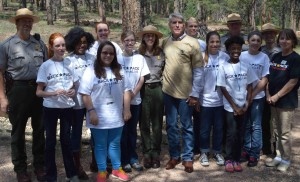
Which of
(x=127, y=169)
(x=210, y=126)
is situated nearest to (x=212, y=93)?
(x=210, y=126)

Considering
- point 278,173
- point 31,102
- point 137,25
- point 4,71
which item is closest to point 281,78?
point 278,173

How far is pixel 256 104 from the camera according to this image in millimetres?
4953

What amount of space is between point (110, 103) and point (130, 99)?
1.23 feet

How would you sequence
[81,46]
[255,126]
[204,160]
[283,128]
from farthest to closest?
[204,160] < [255,126] < [283,128] < [81,46]

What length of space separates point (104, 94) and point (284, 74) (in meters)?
2.47

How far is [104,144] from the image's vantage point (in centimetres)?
430

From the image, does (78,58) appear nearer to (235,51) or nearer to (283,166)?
(235,51)

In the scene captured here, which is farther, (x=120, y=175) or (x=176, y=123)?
(x=176, y=123)

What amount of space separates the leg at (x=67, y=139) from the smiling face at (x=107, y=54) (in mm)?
731

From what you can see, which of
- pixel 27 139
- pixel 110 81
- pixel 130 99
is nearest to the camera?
pixel 110 81

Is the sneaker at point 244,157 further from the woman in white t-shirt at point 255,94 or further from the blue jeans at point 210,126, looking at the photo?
the blue jeans at point 210,126

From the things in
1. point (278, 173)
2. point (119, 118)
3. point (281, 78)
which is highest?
point (281, 78)

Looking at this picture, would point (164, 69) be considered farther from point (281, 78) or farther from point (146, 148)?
point (281, 78)

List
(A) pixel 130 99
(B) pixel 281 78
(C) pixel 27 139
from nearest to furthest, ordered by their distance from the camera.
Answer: (A) pixel 130 99, (B) pixel 281 78, (C) pixel 27 139
